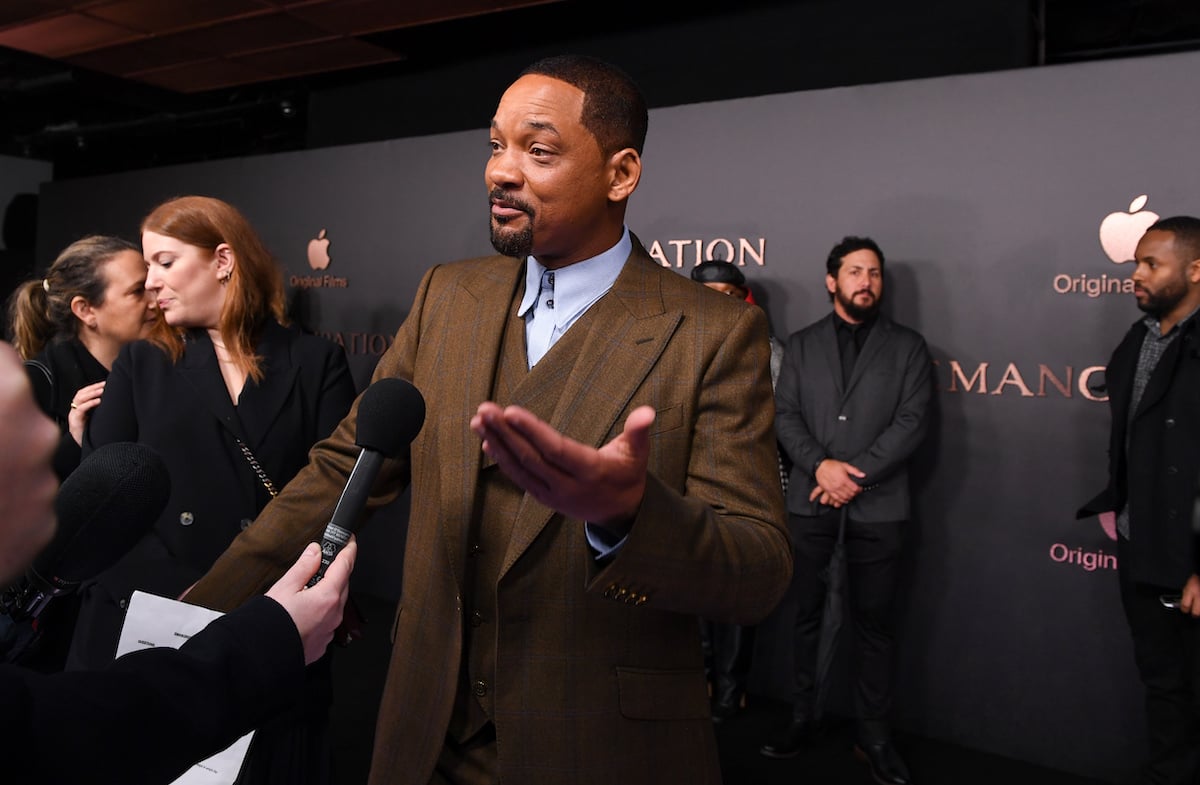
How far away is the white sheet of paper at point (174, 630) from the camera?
46.6 inches

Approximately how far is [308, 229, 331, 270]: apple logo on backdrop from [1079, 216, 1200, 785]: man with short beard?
4795 millimetres

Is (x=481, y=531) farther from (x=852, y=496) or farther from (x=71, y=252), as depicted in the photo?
(x=852, y=496)

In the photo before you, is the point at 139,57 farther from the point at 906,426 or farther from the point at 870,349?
the point at 906,426

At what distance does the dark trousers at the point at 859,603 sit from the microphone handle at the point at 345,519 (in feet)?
9.44

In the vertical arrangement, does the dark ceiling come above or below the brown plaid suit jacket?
above

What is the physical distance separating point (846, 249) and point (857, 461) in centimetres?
92

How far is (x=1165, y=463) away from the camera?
128 inches

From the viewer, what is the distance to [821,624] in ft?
13.3

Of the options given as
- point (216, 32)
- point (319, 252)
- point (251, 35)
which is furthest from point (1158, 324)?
point (216, 32)

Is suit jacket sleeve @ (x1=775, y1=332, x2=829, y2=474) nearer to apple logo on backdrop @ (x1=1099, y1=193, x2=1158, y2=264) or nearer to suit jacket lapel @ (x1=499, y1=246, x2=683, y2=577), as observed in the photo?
apple logo on backdrop @ (x1=1099, y1=193, x2=1158, y2=264)

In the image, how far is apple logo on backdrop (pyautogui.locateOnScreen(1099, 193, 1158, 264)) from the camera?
3.70 m

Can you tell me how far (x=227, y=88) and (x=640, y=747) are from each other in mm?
8852

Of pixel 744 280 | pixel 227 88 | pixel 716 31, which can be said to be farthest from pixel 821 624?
pixel 227 88

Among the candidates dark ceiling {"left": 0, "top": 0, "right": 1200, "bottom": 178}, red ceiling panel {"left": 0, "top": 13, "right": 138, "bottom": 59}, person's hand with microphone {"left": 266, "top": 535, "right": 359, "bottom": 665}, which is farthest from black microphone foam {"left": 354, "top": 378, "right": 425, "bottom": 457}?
red ceiling panel {"left": 0, "top": 13, "right": 138, "bottom": 59}
